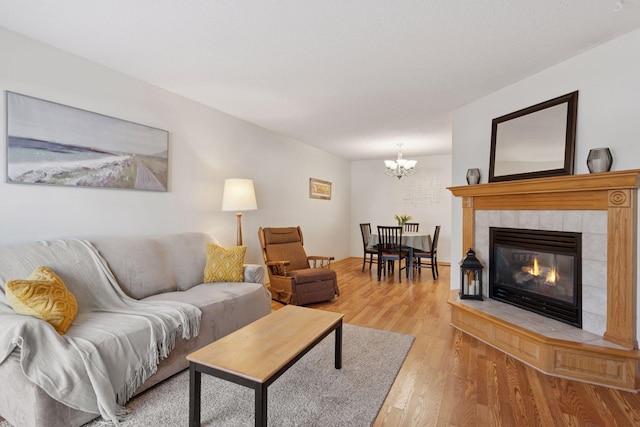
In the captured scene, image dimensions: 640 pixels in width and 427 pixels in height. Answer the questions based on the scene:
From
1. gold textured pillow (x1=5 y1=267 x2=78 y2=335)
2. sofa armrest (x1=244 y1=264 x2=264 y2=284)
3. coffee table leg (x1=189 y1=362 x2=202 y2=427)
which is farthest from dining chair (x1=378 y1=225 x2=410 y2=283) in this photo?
gold textured pillow (x1=5 y1=267 x2=78 y2=335)

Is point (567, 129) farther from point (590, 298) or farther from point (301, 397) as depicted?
point (301, 397)

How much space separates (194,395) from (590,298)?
110 inches

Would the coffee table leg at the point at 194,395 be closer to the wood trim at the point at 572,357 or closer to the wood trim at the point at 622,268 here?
the wood trim at the point at 572,357

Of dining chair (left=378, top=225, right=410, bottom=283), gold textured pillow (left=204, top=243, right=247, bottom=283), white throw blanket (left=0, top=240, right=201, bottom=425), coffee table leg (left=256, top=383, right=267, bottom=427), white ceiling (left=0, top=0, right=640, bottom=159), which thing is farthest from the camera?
dining chair (left=378, top=225, right=410, bottom=283)

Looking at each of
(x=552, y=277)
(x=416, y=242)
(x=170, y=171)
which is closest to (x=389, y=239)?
(x=416, y=242)

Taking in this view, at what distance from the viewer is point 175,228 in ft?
11.0

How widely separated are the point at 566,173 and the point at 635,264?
78cm

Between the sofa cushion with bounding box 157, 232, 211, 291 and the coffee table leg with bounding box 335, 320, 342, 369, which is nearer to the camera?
the coffee table leg with bounding box 335, 320, 342, 369

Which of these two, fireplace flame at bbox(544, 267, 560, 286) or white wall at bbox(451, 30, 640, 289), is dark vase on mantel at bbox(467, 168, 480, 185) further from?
fireplace flame at bbox(544, 267, 560, 286)

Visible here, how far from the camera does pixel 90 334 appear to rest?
1.75 meters

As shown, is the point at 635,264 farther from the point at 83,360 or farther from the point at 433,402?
the point at 83,360

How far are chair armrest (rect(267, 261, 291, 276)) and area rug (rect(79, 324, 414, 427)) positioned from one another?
150 centimetres

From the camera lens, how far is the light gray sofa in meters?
1.51

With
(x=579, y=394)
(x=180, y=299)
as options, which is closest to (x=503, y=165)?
(x=579, y=394)
